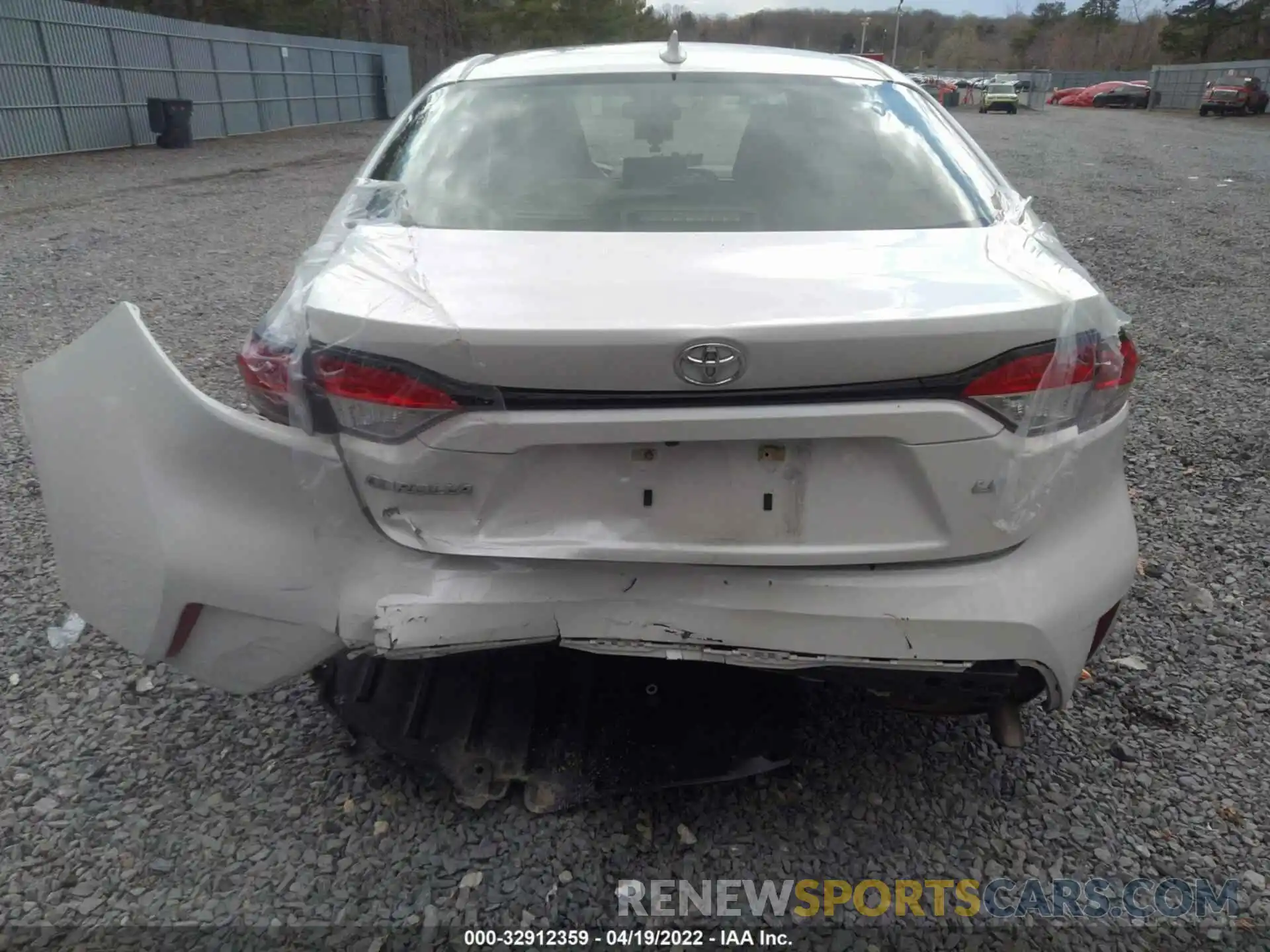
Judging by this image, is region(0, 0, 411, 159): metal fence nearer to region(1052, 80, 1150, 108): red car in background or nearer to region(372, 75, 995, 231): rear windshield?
region(372, 75, 995, 231): rear windshield

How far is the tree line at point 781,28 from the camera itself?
100 feet

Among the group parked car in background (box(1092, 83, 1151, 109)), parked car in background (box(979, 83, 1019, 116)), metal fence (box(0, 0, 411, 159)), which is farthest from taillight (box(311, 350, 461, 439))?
parked car in background (box(1092, 83, 1151, 109))

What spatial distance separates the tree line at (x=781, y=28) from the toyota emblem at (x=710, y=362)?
5.09 meters

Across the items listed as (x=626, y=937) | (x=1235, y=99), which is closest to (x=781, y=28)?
(x=1235, y=99)

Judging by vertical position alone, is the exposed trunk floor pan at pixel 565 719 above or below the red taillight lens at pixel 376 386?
below

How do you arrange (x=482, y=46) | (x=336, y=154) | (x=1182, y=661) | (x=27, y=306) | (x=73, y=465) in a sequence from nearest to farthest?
1. (x=73, y=465)
2. (x=1182, y=661)
3. (x=27, y=306)
4. (x=336, y=154)
5. (x=482, y=46)

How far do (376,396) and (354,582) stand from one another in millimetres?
376

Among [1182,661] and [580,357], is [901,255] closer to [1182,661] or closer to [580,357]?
[580,357]

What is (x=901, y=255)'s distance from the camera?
6.29ft

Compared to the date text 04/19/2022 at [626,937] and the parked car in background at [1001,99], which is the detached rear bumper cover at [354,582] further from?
the parked car in background at [1001,99]

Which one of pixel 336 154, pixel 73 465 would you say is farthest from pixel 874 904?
pixel 336 154

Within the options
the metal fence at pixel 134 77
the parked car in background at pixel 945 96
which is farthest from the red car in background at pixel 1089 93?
the parked car in background at pixel 945 96

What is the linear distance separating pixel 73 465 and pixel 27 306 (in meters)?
5.54

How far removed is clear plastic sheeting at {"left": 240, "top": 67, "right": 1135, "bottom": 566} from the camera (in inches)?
62.1
